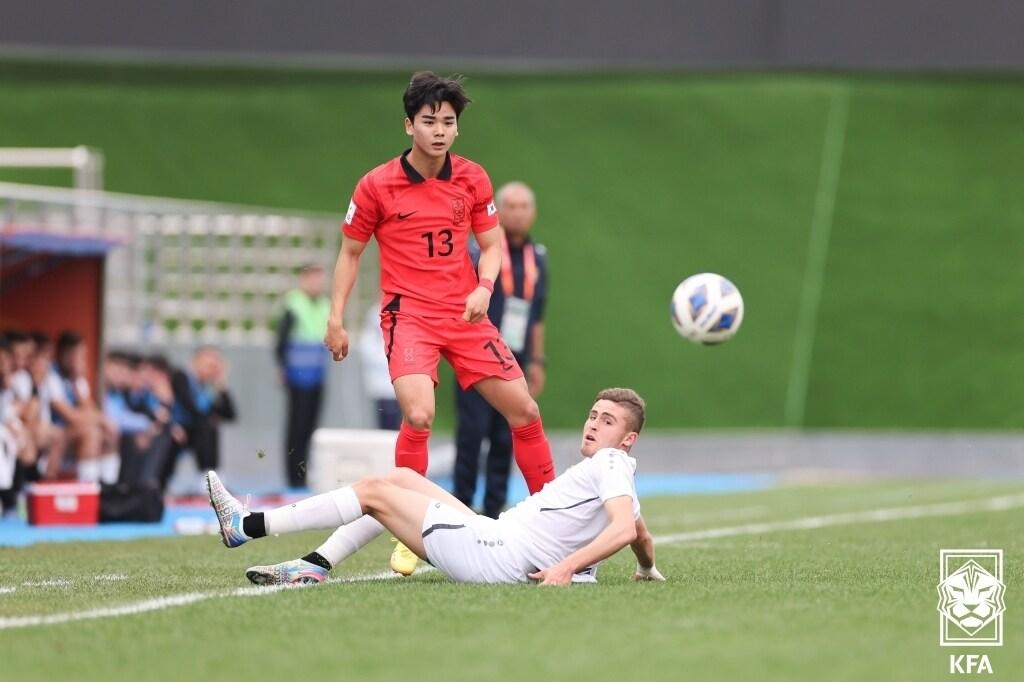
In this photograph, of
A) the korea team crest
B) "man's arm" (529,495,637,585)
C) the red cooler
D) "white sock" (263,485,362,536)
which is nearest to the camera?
the korea team crest

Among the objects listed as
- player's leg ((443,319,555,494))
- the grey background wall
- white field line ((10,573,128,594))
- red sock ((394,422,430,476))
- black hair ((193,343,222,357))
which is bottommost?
white field line ((10,573,128,594))

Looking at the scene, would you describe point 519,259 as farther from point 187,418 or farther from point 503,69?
point 503,69

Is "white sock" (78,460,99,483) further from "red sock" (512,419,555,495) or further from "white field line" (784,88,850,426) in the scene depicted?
"white field line" (784,88,850,426)

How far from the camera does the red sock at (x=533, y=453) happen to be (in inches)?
353

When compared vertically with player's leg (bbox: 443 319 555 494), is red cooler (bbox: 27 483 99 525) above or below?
below

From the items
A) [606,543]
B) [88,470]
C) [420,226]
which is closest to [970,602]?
[606,543]

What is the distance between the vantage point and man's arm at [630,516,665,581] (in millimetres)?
7414

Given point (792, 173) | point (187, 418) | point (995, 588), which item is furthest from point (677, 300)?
point (792, 173)

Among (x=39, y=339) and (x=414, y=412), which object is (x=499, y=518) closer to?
(x=414, y=412)

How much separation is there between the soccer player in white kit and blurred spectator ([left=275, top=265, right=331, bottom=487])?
31.6ft

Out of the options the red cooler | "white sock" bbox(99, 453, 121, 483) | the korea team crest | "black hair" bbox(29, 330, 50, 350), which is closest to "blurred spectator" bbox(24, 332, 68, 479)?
"black hair" bbox(29, 330, 50, 350)

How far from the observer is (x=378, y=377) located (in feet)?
59.9

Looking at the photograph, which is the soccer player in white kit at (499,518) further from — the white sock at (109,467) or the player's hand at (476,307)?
the white sock at (109,467)

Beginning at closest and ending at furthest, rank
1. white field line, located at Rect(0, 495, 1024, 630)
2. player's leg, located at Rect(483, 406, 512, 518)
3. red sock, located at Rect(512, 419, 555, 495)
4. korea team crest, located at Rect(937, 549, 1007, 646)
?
korea team crest, located at Rect(937, 549, 1007, 646) < white field line, located at Rect(0, 495, 1024, 630) < red sock, located at Rect(512, 419, 555, 495) < player's leg, located at Rect(483, 406, 512, 518)
